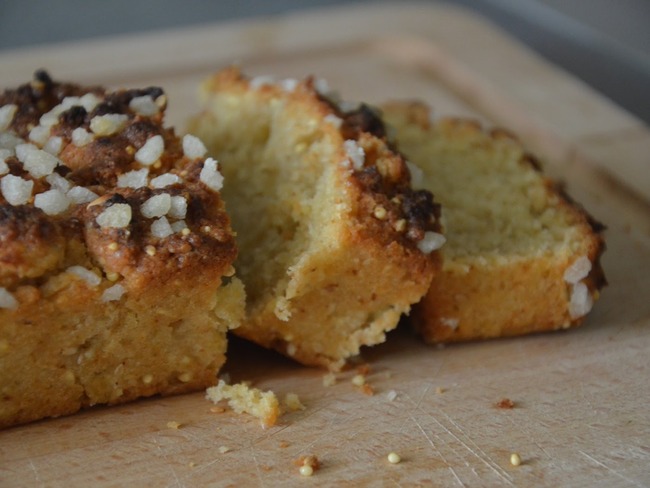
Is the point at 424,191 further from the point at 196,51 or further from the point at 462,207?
the point at 196,51

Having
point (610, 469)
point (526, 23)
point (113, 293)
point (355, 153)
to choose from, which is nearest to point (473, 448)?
point (610, 469)

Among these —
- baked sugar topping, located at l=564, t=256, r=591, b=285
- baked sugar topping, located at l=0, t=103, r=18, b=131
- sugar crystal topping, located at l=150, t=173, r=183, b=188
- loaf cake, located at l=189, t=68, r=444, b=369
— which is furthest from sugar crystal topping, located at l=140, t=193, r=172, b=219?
baked sugar topping, located at l=564, t=256, r=591, b=285

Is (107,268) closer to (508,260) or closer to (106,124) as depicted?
(106,124)

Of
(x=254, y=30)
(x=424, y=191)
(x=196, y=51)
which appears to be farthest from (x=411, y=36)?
(x=424, y=191)

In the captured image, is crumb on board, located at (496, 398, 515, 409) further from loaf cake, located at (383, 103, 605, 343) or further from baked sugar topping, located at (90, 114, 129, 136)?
baked sugar topping, located at (90, 114, 129, 136)

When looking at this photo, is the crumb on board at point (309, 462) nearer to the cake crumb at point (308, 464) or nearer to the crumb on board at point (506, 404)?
the cake crumb at point (308, 464)

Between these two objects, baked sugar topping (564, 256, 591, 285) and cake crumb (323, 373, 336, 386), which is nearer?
cake crumb (323, 373, 336, 386)

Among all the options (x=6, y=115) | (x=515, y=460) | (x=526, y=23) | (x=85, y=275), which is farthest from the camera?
(x=526, y=23)
